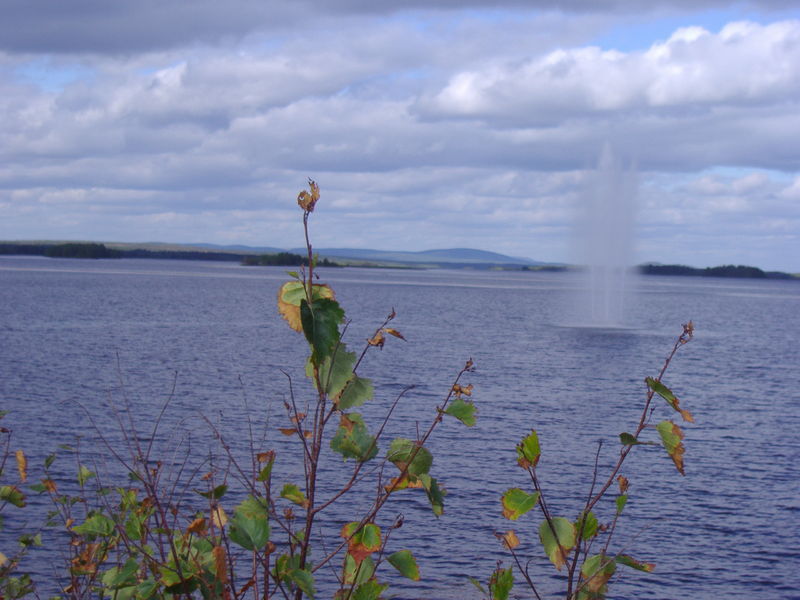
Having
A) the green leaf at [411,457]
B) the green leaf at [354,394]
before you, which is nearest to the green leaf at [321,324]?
the green leaf at [354,394]

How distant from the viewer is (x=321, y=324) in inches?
92.7

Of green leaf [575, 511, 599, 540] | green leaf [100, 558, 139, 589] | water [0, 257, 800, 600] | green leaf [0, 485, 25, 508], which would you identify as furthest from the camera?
water [0, 257, 800, 600]

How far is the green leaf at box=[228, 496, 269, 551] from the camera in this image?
8.41 ft

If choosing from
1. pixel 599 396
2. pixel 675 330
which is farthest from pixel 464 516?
pixel 675 330

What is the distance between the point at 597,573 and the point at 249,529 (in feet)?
4.10

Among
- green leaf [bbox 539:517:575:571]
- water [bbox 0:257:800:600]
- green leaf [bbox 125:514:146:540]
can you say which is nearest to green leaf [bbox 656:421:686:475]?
green leaf [bbox 539:517:575:571]

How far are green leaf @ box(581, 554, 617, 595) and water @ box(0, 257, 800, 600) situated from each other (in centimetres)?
47

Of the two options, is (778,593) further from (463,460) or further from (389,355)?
(389,355)

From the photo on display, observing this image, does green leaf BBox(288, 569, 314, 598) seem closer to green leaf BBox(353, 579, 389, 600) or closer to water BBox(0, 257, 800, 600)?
green leaf BBox(353, 579, 389, 600)

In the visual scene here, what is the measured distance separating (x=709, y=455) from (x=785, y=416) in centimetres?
980

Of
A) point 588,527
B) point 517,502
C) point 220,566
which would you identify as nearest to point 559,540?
point 588,527

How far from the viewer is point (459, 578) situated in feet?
52.1

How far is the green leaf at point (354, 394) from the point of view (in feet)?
8.54

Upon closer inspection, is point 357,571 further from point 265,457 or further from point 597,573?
point 597,573
